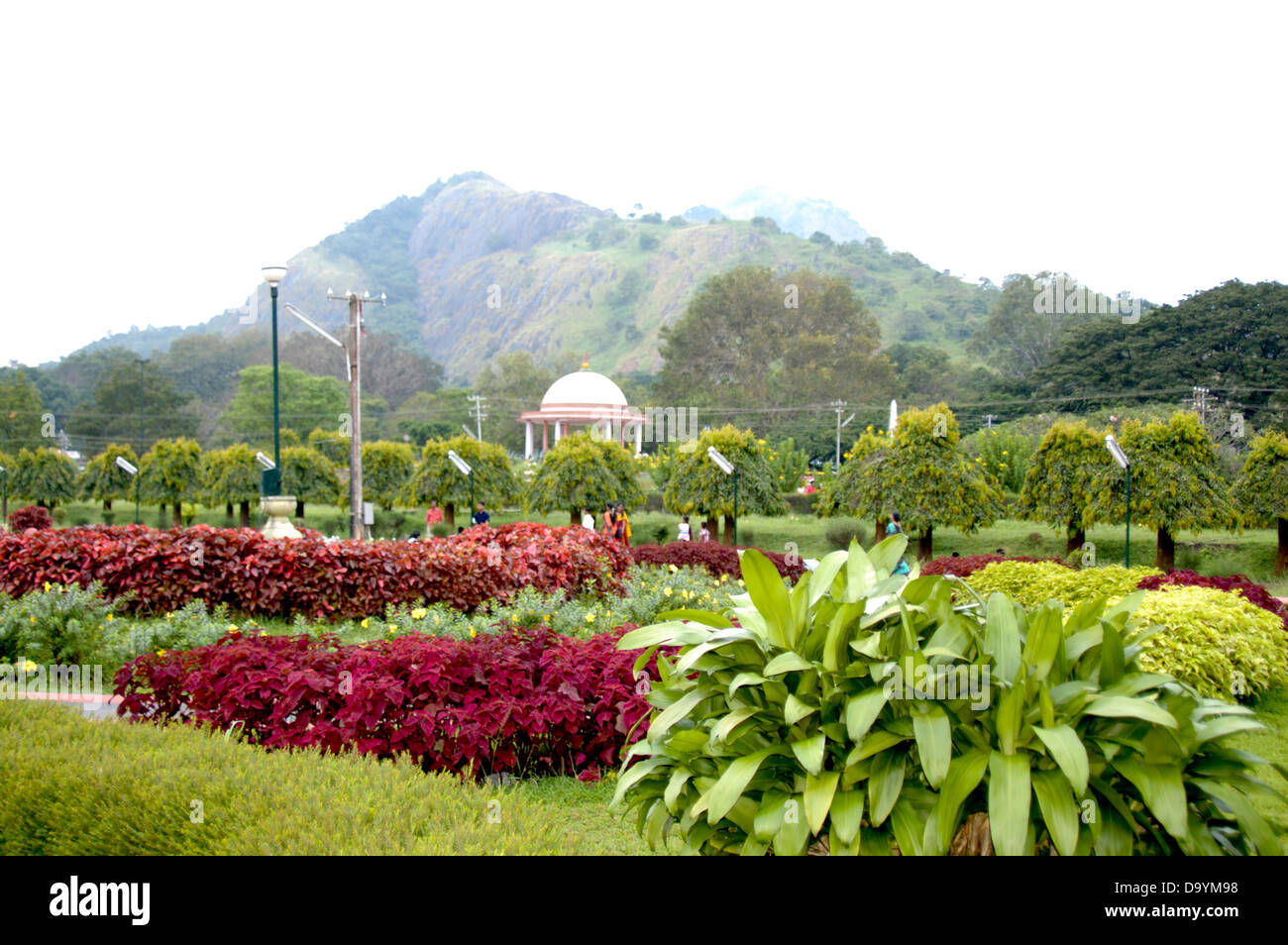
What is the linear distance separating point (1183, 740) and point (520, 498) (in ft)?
81.5

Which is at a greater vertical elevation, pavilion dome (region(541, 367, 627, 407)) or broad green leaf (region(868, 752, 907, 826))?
pavilion dome (region(541, 367, 627, 407))

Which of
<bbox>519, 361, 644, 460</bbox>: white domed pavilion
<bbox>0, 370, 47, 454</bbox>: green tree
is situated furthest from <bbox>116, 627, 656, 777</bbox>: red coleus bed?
<bbox>0, 370, 47, 454</bbox>: green tree

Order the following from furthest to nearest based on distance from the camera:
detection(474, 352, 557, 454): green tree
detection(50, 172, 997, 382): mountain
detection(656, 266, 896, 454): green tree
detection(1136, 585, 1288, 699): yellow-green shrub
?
detection(50, 172, 997, 382): mountain < detection(474, 352, 557, 454): green tree < detection(656, 266, 896, 454): green tree < detection(1136, 585, 1288, 699): yellow-green shrub

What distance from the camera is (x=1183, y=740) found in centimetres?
235

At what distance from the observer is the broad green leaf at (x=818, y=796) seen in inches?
97.0

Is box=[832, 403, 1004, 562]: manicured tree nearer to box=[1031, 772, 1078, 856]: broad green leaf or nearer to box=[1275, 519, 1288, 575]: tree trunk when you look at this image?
box=[1275, 519, 1288, 575]: tree trunk

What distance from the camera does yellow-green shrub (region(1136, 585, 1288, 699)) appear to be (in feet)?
20.7

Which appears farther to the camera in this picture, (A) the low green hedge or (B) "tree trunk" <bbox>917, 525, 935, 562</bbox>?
(B) "tree trunk" <bbox>917, 525, 935, 562</bbox>

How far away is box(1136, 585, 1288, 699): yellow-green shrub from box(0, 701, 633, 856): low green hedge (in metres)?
4.53

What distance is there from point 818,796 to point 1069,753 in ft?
2.07

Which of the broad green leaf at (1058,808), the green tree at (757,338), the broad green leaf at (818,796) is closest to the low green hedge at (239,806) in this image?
the broad green leaf at (818,796)

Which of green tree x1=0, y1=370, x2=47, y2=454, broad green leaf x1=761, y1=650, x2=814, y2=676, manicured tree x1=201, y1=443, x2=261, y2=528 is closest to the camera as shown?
broad green leaf x1=761, y1=650, x2=814, y2=676
